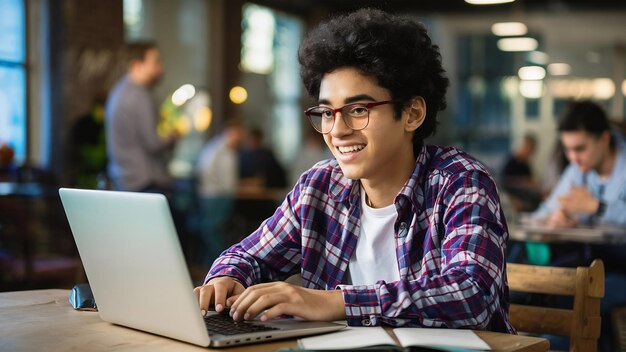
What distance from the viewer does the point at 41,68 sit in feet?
27.8

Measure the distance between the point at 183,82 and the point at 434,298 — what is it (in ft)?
30.7

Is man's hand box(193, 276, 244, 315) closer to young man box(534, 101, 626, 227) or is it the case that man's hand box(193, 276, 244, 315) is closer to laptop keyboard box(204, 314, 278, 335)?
laptop keyboard box(204, 314, 278, 335)

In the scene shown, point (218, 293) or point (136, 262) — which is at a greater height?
point (136, 262)

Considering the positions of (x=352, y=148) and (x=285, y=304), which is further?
(x=352, y=148)

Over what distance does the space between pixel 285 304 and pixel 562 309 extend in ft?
2.92

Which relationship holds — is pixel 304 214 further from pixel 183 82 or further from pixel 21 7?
pixel 183 82

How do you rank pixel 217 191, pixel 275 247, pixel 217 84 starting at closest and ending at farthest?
pixel 275 247
pixel 217 191
pixel 217 84

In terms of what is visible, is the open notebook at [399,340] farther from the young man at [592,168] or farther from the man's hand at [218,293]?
the young man at [592,168]

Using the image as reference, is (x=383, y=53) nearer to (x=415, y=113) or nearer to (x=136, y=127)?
(x=415, y=113)

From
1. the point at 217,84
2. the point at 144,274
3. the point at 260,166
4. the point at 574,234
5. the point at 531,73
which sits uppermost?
the point at 531,73

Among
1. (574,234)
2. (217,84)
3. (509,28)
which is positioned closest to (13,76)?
(217,84)

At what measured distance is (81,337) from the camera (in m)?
1.55

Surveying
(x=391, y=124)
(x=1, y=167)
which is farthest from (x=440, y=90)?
(x=1, y=167)

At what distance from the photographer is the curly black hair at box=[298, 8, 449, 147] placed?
1.91 m
